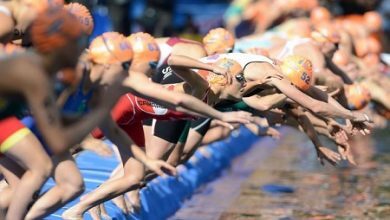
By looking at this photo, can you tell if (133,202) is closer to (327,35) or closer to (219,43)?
(219,43)

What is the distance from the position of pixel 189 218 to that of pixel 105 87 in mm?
4248

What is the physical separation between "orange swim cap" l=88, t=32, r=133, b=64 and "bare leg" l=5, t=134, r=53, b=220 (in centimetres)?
69

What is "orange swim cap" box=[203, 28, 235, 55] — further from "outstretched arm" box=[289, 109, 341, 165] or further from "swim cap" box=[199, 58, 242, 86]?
"swim cap" box=[199, 58, 242, 86]

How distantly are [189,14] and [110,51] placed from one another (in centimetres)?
2093

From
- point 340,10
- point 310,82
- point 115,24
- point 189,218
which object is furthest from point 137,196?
point 340,10

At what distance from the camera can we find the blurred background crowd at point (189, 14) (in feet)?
72.4

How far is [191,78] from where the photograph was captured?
351 inches

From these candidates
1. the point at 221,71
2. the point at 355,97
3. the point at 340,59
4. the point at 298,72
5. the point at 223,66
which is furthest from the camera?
the point at 340,59

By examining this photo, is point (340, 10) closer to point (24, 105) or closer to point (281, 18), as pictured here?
point (281, 18)

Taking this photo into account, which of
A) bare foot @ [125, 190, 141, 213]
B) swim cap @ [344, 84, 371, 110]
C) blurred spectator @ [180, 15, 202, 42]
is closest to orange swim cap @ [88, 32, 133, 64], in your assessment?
bare foot @ [125, 190, 141, 213]

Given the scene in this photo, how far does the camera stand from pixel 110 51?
7254mm

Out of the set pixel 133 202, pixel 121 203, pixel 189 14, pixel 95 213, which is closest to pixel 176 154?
pixel 133 202

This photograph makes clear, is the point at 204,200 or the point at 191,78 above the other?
the point at 191,78

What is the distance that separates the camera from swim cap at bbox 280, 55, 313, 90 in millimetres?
9938
